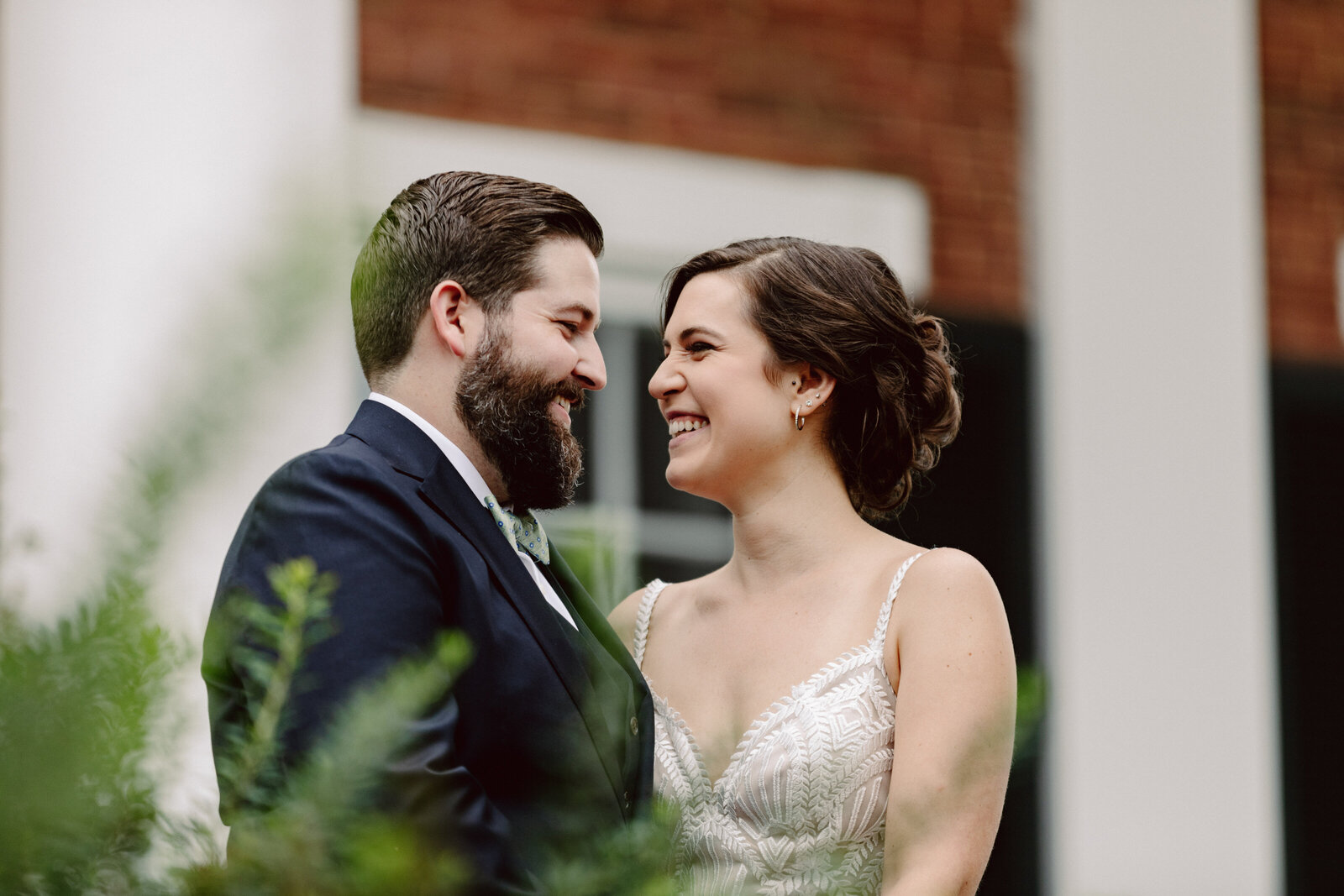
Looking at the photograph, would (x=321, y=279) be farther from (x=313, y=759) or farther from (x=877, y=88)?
(x=877, y=88)

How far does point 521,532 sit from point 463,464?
134 mm

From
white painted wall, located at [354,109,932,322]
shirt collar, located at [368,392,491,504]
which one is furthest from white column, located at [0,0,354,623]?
white painted wall, located at [354,109,932,322]

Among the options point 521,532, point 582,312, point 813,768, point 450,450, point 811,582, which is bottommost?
point 813,768

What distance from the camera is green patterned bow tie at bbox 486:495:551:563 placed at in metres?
2.24

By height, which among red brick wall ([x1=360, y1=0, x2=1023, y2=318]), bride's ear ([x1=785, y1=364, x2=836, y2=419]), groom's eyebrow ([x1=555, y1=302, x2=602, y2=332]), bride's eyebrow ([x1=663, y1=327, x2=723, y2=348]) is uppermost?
Result: red brick wall ([x1=360, y1=0, x2=1023, y2=318])

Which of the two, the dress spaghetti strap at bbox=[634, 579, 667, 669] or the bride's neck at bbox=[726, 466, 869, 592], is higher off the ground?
the bride's neck at bbox=[726, 466, 869, 592]

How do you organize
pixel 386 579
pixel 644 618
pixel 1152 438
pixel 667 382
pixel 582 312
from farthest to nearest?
pixel 1152 438
pixel 644 618
pixel 667 382
pixel 582 312
pixel 386 579

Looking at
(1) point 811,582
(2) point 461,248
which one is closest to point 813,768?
(1) point 811,582

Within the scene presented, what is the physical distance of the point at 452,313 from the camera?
2301mm

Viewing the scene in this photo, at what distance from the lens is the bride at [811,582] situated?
234 centimetres

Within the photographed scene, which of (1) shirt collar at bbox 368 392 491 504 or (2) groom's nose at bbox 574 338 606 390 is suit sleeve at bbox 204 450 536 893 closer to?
(1) shirt collar at bbox 368 392 491 504

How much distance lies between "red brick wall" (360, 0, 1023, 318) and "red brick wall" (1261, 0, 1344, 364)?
1121 millimetres

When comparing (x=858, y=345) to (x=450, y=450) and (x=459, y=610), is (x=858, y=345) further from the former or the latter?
(x=459, y=610)

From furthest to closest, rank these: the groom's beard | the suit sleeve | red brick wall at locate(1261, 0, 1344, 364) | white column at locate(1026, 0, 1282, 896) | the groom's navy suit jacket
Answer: red brick wall at locate(1261, 0, 1344, 364), white column at locate(1026, 0, 1282, 896), the groom's beard, the groom's navy suit jacket, the suit sleeve
